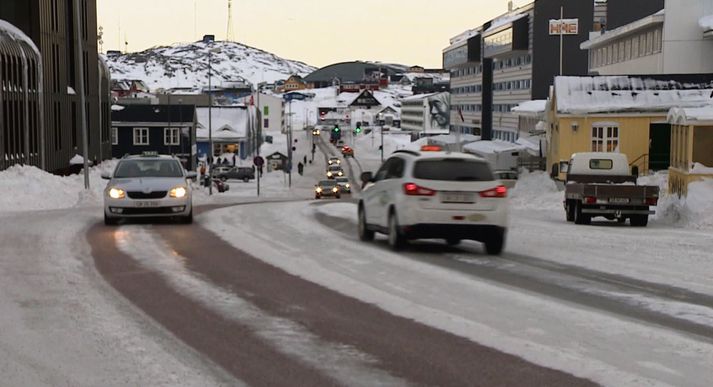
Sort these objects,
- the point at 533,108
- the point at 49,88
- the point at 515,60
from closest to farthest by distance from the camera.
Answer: the point at 49,88
the point at 533,108
the point at 515,60

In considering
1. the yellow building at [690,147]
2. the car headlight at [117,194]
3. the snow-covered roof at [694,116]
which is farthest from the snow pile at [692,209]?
the car headlight at [117,194]

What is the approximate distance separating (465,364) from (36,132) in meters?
44.5

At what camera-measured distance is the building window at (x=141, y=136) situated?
320ft

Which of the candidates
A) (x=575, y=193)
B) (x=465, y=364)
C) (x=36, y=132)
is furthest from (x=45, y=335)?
(x=36, y=132)

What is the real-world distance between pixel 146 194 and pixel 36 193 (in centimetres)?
1541

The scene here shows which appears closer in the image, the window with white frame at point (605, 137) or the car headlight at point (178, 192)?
the car headlight at point (178, 192)

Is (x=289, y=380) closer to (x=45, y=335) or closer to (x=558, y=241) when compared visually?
(x=45, y=335)

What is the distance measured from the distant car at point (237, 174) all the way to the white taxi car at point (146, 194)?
71506 millimetres

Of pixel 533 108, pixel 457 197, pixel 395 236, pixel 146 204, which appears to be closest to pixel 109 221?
pixel 146 204

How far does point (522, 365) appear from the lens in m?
7.30

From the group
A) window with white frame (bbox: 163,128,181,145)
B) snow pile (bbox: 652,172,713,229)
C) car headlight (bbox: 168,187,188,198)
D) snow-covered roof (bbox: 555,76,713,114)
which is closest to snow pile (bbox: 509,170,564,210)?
snow-covered roof (bbox: 555,76,713,114)

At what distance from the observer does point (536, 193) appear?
4469 cm

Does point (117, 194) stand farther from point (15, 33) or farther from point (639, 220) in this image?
point (15, 33)

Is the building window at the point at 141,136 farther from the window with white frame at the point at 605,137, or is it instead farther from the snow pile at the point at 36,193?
the window with white frame at the point at 605,137
